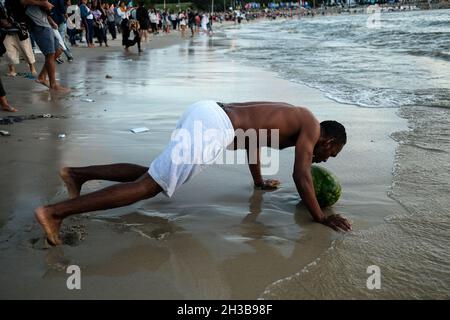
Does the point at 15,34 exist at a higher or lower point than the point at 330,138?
higher

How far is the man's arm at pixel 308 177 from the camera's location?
3436 mm

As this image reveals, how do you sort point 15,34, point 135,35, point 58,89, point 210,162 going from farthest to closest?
point 135,35 < point 15,34 < point 58,89 < point 210,162

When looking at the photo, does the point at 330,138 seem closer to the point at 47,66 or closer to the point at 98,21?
the point at 47,66

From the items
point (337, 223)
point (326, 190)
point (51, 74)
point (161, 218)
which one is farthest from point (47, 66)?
point (337, 223)

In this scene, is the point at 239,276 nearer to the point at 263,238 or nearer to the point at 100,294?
the point at 263,238

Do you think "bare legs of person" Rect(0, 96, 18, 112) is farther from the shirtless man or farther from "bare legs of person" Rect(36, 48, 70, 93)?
the shirtless man

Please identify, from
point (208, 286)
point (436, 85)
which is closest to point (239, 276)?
point (208, 286)

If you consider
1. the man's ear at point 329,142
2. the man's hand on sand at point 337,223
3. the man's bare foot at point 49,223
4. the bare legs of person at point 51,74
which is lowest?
the man's hand on sand at point 337,223

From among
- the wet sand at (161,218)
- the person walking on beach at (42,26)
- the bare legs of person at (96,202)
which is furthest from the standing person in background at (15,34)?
the bare legs of person at (96,202)

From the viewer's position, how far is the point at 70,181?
12.3ft

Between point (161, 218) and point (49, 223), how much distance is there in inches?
33.9

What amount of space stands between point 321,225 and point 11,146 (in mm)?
3544

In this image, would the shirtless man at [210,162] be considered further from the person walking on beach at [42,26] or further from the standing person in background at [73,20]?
the standing person in background at [73,20]

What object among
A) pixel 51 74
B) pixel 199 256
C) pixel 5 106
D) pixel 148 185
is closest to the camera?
pixel 199 256
